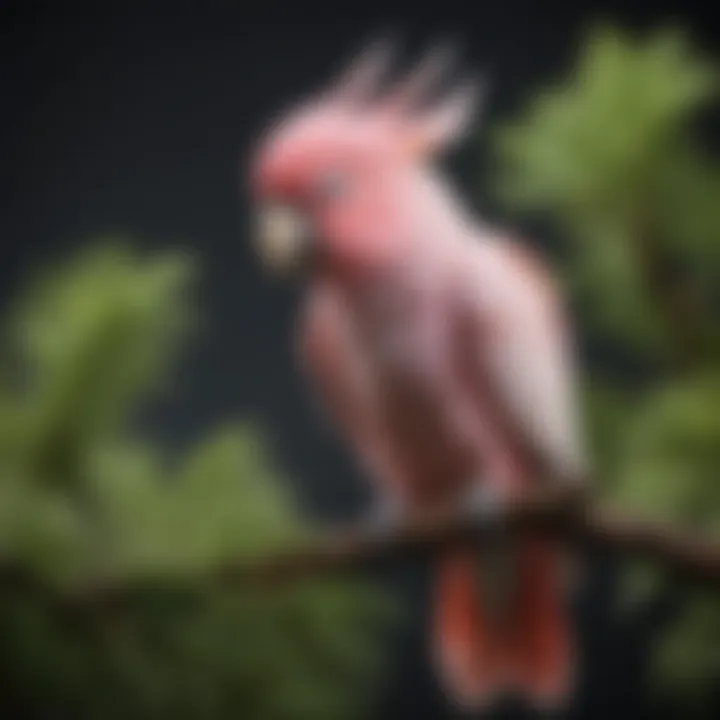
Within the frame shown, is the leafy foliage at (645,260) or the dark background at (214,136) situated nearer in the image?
the leafy foliage at (645,260)

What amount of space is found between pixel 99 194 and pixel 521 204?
34 cm

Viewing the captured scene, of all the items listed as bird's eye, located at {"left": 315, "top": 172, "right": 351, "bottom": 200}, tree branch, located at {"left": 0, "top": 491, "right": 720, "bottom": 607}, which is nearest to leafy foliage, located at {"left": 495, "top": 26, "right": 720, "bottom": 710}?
tree branch, located at {"left": 0, "top": 491, "right": 720, "bottom": 607}

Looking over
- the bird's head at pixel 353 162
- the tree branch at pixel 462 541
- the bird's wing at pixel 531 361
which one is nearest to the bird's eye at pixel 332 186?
the bird's head at pixel 353 162

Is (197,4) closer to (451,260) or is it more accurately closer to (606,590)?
(451,260)

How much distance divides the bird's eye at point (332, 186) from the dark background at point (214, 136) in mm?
78

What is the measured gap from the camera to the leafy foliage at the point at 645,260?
1.18 meters

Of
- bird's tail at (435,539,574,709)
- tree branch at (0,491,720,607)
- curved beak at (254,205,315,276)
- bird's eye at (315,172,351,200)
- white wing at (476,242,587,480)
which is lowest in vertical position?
bird's tail at (435,539,574,709)

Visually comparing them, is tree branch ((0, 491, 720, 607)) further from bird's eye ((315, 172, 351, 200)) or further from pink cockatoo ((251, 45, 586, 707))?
bird's eye ((315, 172, 351, 200))

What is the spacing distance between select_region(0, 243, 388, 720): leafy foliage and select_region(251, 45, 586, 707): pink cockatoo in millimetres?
78

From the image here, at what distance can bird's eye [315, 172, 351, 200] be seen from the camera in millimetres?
1271

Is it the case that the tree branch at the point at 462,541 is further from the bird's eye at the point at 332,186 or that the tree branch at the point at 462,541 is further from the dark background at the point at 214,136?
the bird's eye at the point at 332,186

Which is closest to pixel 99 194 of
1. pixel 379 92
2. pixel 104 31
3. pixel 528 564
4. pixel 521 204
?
pixel 104 31

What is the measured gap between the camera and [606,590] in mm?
1229

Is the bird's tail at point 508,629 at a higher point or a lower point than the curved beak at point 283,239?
lower
